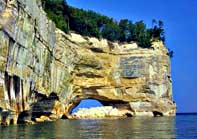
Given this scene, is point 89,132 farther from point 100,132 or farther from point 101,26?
point 101,26

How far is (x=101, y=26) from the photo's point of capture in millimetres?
81688

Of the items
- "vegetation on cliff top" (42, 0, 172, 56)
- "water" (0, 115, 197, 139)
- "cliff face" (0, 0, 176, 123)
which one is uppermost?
"vegetation on cliff top" (42, 0, 172, 56)

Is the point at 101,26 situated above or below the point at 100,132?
above

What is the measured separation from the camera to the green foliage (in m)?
73.2

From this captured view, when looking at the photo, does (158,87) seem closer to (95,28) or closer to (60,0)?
(95,28)

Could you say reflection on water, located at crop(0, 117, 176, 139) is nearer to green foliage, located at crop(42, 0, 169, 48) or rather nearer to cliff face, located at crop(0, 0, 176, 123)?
cliff face, located at crop(0, 0, 176, 123)

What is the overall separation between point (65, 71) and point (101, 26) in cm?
2188

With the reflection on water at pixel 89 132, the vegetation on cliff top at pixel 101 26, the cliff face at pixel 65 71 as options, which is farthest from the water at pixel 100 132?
the vegetation on cliff top at pixel 101 26

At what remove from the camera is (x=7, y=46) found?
3659cm

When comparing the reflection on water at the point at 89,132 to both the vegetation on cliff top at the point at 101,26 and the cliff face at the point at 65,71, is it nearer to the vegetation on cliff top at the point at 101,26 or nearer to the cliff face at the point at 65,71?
the cliff face at the point at 65,71

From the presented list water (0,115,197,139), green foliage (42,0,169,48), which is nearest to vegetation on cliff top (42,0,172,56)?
green foliage (42,0,169,48)

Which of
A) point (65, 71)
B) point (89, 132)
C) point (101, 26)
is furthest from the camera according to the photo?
point (101, 26)

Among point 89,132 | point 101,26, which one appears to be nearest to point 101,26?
point 101,26

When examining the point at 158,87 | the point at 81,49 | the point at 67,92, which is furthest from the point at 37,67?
the point at 158,87
